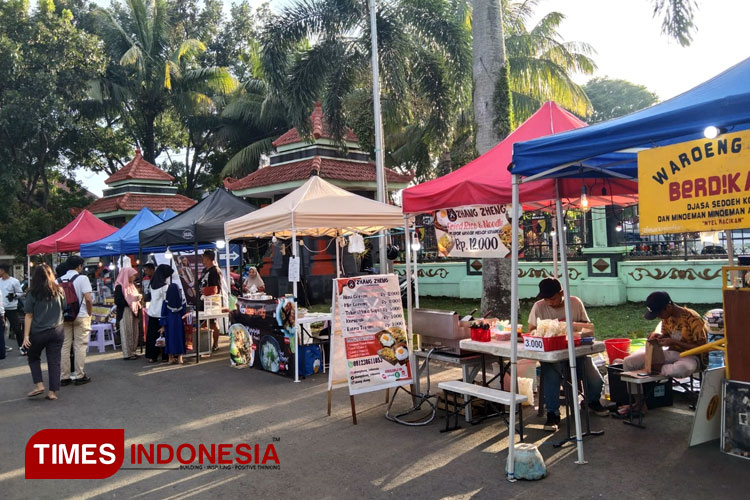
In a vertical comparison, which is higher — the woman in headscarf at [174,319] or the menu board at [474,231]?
the menu board at [474,231]

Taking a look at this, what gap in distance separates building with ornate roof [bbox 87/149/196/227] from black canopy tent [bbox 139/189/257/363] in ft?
52.6

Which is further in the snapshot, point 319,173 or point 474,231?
point 319,173

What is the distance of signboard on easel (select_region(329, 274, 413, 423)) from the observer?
651cm

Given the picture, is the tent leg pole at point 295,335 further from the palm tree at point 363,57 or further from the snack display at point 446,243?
the palm tree at point 363,57

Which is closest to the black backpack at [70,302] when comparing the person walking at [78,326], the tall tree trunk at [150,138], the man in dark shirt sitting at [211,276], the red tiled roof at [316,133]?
the person walking at [78,326]

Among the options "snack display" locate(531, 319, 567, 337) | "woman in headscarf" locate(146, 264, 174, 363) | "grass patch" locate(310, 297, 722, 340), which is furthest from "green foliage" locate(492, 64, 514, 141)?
"woman in headscarf" locate(146, 264, 174, 363)

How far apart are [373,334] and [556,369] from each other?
2028 mm

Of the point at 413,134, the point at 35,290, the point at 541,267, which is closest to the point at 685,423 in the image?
the point at 35,290

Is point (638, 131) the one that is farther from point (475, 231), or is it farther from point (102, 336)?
point (102, 336)

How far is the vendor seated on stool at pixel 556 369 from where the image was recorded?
5914 mm

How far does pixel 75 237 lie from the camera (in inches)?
688

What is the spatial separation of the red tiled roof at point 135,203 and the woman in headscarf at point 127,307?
16.3 metres

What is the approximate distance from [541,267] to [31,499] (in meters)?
13.7

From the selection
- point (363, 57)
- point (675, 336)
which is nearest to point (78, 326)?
point (675, 336)
